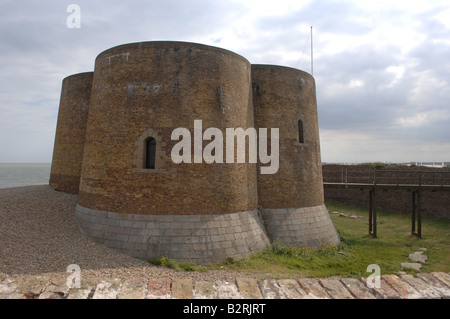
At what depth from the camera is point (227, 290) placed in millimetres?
4207

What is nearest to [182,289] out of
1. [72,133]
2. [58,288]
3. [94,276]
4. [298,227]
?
[58,288]

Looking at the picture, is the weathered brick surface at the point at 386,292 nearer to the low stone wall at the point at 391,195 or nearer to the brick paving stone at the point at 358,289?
the brick paving stone at the point at 358,289

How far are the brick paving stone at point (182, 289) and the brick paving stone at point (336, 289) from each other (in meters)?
2.02

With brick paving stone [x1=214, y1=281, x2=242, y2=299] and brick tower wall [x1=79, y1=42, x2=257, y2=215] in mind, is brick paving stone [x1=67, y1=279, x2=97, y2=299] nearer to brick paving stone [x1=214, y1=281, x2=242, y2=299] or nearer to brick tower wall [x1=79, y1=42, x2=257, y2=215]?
brick paving stone [x1=214, y1=281, x2=242, y2=299]

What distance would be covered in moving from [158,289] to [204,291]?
665mm

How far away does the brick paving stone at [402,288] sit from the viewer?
13.3ft

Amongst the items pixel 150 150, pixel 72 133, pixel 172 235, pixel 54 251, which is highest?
pixel 72 133

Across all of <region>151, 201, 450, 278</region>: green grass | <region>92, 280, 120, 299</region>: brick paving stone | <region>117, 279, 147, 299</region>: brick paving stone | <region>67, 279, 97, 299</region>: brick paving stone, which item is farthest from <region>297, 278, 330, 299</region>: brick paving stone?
<region>151, 201, 450, 278</region>: green grass

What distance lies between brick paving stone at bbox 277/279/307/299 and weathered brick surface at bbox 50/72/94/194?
13307mm

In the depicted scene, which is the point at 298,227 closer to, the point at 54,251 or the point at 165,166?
the point at 165,166

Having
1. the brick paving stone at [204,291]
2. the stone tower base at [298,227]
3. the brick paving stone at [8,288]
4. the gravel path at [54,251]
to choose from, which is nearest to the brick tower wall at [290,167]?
the stone tower base at [298,227]

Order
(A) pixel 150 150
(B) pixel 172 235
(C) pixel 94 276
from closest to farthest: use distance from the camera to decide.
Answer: (C) pixel 94 276 → (B) pixel 172 235 → (A) pixel 150 150

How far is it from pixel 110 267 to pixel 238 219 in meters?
4.77

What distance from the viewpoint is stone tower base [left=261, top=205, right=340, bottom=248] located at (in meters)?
12.5
